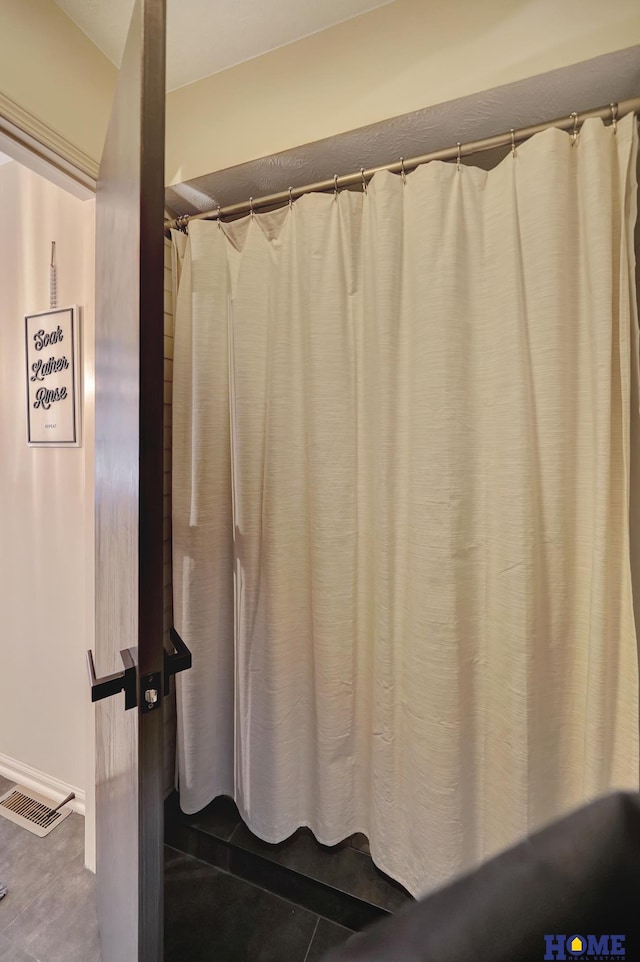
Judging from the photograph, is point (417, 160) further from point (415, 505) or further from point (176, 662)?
point (176, 662)

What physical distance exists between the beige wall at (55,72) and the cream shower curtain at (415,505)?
14.2 inches

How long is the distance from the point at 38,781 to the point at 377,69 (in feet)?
8.82

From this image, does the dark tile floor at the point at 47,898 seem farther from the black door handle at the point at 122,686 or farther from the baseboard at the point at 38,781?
the black door handle at the point at 122,686

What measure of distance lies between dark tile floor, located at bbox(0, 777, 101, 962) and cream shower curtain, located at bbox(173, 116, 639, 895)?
41 cm

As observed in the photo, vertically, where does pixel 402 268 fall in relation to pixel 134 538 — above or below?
above

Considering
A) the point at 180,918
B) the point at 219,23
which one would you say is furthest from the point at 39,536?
the point at 219,23

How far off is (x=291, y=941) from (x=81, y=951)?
0.60 m

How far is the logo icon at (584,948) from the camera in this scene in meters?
0.26

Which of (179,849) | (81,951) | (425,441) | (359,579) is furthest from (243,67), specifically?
(81,951)

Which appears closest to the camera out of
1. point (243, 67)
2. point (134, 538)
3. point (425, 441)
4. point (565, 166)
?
point (134, 538)

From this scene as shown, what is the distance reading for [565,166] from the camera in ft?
2.77

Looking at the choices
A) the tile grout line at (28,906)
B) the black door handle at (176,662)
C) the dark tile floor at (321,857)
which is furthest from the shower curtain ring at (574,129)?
the tile grout line at (28,906)

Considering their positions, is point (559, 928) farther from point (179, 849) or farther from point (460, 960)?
point (179, 849)

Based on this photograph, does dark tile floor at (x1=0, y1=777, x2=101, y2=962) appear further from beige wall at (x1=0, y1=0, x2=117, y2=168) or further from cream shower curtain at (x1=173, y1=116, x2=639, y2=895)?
beige wall at (x1=0, y1=0, x2=117, y2=168)
